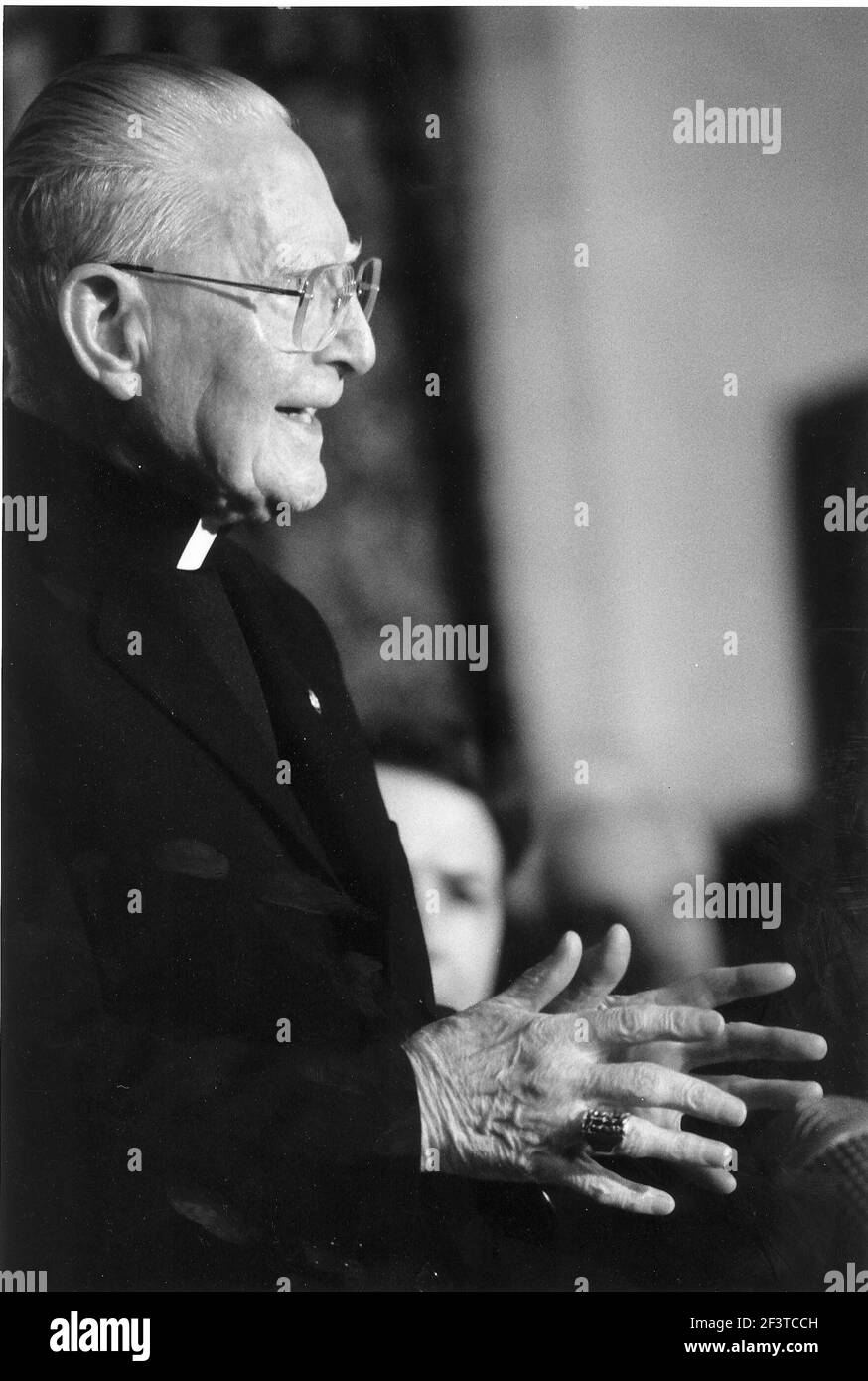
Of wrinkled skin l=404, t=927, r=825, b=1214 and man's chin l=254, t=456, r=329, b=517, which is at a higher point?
man's chin l=254, t=456, r=329, b=517

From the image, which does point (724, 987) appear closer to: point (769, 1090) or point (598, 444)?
Result: point (769, 1090)

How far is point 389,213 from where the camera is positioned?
2229 mm

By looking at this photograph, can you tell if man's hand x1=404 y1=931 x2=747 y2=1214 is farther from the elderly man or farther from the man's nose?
the man's nose

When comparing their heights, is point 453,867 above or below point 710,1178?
above

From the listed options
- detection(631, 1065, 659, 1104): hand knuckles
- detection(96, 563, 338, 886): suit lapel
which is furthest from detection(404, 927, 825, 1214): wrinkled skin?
detection(96, 563, 338, 886): suit lapel

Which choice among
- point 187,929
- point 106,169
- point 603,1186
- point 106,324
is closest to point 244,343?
point 106,324

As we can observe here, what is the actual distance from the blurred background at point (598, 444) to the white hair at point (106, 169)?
0.06 meters

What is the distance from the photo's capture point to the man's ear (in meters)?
2.14

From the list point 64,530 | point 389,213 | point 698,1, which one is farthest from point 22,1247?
point 698,1

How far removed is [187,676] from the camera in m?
2.19

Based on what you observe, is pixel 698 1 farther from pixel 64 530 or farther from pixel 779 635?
pixel 64 530

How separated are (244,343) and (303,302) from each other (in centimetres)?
11
